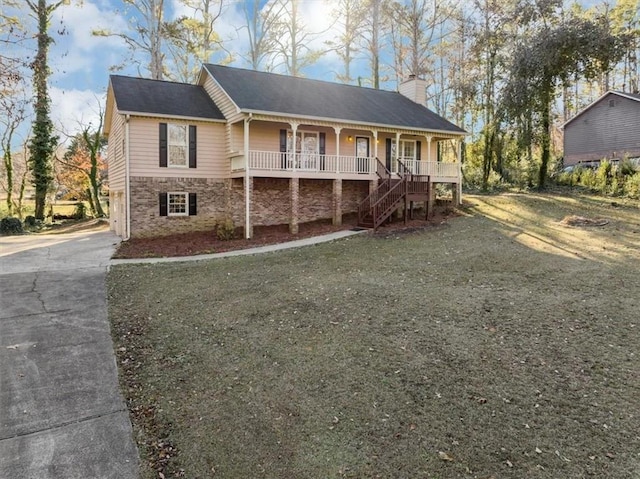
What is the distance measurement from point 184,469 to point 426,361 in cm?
306

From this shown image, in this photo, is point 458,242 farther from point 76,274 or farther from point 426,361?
point 76,274

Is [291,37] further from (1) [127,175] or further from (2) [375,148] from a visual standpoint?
(1) [127,175]

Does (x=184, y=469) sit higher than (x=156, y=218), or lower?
lower

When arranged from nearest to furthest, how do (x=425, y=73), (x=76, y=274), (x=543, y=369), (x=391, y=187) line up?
(x=543, y=369)
(x=76, y=274)
(x=391, y=187)
(x=425, y=73)

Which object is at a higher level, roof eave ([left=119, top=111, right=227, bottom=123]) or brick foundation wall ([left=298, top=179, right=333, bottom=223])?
roof eave ([left=119, top=111, right=227, bottom=123])

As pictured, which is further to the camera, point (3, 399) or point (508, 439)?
point (3, 399)

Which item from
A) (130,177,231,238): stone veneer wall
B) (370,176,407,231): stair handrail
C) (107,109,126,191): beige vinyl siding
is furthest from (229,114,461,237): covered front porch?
(107,109,126,191): beige vinyl siding

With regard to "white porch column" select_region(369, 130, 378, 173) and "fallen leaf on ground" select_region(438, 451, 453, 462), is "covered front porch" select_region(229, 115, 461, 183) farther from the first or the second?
"fallen leaf on ground" select_region(438, 451, 453, 462)

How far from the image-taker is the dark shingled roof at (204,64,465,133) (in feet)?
53.8

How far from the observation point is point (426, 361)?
5.23 metres

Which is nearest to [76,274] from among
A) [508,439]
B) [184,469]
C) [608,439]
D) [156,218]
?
[156,218]

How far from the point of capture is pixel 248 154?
15.0 m

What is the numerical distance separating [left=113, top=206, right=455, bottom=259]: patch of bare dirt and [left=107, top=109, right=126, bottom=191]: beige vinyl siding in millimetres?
3232

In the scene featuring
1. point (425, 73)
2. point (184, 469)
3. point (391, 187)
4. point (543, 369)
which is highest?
point (425, 73)
